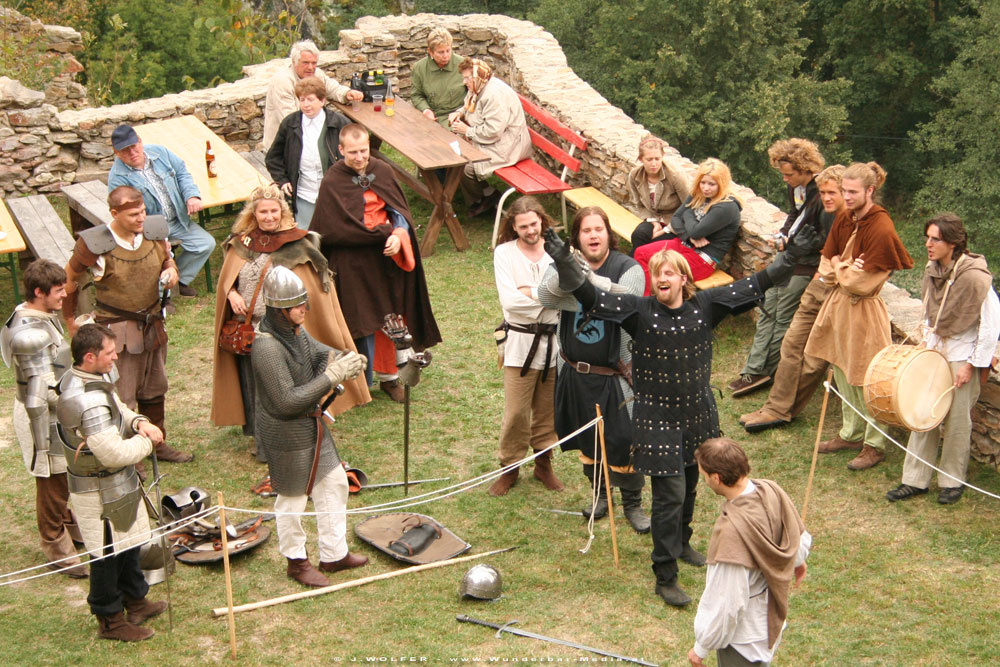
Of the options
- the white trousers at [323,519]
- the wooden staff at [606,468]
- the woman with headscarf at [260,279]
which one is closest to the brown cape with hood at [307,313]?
the woman with headscarf at [260,279]

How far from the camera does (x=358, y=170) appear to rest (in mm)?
6770

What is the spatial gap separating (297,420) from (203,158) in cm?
460

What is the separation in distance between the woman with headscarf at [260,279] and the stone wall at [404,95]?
2.81m

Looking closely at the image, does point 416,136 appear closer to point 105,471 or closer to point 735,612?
point 105,471

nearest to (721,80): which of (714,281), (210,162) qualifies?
(210,162)

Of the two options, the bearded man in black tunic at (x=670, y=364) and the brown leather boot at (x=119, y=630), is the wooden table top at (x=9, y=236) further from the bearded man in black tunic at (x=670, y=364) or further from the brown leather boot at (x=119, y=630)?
the bearded man in black tunic at (x=670, y=364)

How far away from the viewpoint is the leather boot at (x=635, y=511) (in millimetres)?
5723

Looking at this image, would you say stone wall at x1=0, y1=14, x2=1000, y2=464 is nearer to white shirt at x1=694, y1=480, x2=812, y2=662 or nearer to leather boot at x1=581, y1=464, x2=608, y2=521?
leather boot at x1=581, y1=464, x2=608, y2=521

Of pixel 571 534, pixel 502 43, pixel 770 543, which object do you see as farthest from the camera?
pixel 502 43

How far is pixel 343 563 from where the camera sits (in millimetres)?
5422

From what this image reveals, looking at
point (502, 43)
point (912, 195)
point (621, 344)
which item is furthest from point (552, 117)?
point (912, 195)

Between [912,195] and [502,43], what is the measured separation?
52.1 feet

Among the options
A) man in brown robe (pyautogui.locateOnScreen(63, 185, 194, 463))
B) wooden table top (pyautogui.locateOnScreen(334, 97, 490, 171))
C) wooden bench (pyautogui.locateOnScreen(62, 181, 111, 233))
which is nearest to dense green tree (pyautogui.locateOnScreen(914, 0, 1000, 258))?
wooden table top (pyautogui.locateOnScreen(334, 97, 490, 171))

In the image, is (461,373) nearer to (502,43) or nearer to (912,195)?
(502,43)
